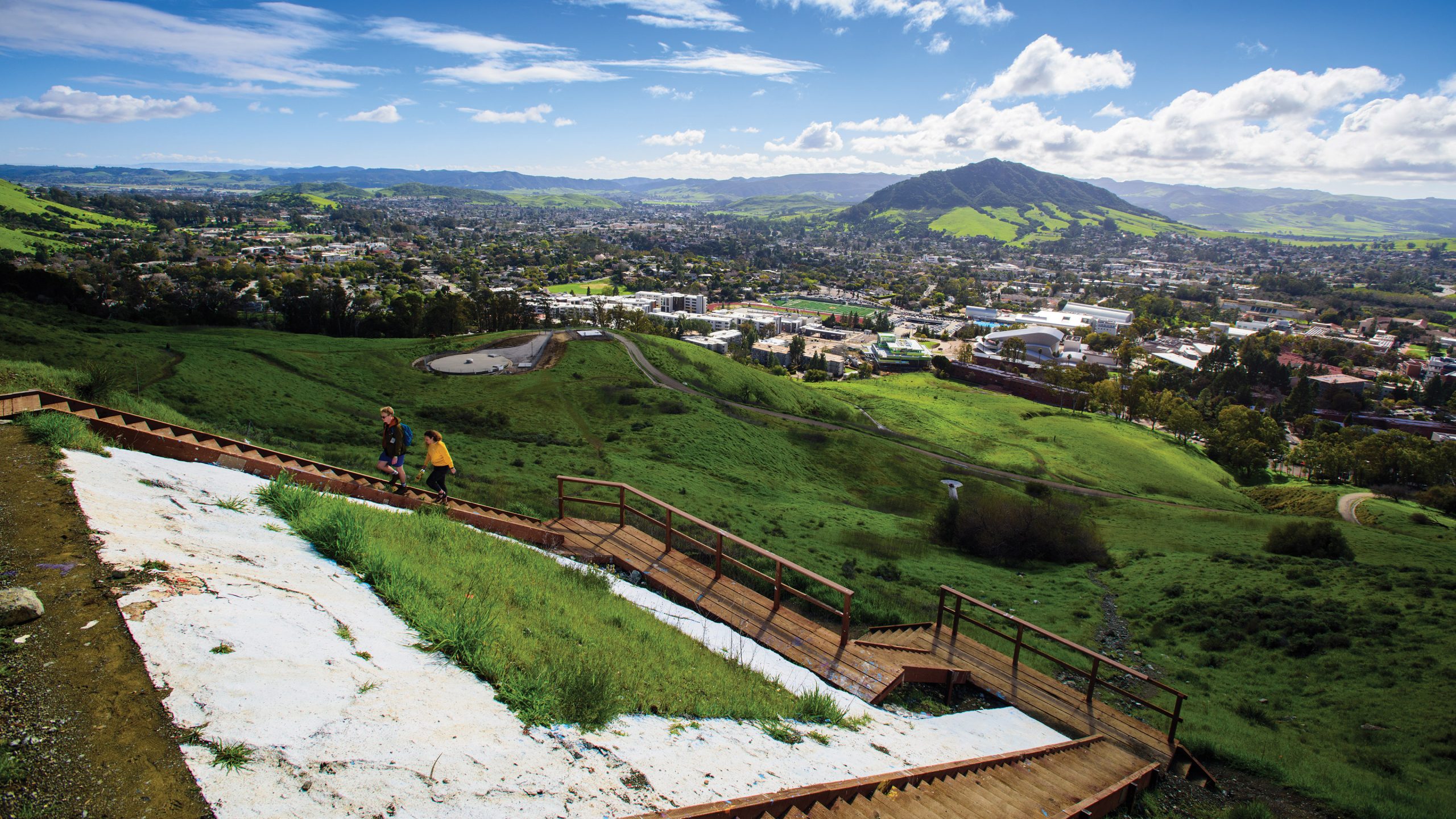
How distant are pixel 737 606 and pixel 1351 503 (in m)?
50.5

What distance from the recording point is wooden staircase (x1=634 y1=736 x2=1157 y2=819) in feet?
14.9

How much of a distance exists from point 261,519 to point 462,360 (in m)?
40.3

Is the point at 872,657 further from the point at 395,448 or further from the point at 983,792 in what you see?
the point at 395,448

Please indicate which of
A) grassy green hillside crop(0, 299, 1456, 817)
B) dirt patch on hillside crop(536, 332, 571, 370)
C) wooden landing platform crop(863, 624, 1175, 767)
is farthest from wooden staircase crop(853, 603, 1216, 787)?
dirt patch on hillside crop(536, 332, 571, 370)

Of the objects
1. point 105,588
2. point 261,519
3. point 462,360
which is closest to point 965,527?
point 261,519

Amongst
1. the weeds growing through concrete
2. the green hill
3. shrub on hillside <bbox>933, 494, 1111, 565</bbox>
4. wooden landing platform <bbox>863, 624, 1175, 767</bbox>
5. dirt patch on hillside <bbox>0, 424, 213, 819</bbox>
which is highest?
the green hill

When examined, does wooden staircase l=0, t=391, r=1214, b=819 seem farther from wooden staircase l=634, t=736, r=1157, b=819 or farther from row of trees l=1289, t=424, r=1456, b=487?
row of trees l=1289, t=424, r=1456, b=487

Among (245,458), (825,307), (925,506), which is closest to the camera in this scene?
(245,458)

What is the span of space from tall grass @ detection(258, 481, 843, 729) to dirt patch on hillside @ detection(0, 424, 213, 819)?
2036mm

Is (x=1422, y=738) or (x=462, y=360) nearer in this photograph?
(x=1422, y=738)

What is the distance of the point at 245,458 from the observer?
995 cm

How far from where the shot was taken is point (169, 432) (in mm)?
9859

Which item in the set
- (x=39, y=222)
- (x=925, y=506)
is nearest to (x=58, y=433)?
(x=925, y=506)

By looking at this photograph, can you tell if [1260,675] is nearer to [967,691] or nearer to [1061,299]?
[967,691]
